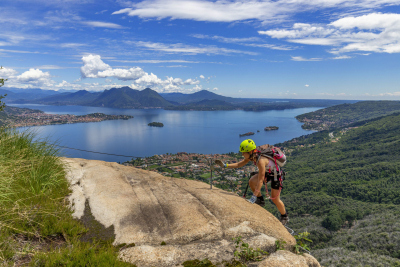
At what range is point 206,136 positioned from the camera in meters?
169

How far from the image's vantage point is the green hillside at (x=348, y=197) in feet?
122

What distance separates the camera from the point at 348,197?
259 feet

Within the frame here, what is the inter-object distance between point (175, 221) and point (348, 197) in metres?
95.3

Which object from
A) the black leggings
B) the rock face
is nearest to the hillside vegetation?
the rock face

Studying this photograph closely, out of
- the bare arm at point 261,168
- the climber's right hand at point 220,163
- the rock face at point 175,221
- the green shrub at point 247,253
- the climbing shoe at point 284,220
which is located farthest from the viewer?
the climber's right hand at point 220,163

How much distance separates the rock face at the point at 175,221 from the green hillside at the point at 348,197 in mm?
31918

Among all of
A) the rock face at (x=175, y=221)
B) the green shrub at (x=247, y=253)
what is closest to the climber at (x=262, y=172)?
the rock face at (x=175, y=221)

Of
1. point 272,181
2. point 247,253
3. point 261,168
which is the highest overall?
point 261,168

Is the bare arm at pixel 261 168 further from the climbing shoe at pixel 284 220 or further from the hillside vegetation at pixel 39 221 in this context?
the hillside vegetation at pixel 39 221

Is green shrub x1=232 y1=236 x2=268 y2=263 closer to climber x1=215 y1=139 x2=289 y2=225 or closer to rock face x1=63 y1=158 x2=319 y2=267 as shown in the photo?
rock face x1=63 y1=158 x2=319 y2=267

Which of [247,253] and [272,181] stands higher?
[272,181]

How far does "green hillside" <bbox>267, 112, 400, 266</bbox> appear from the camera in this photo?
37094 millimetres

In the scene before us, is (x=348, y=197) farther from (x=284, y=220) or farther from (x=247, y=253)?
(x=247, y=253)

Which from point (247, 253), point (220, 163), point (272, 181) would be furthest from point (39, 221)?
point (272, 181)
